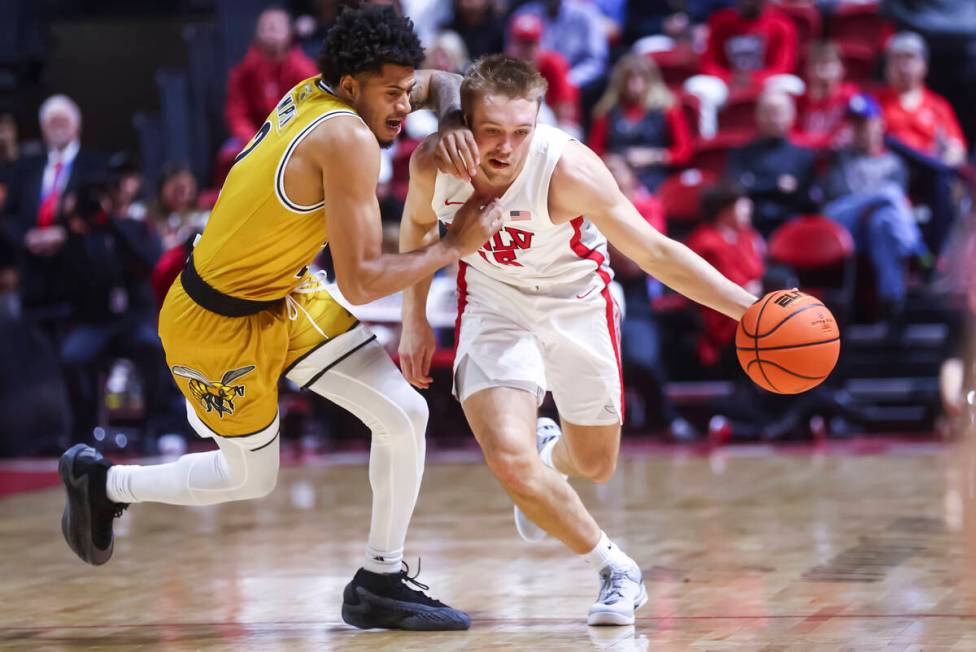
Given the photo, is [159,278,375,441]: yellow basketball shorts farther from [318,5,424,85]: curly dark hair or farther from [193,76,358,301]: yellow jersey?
[318,5,424,85]: curly dark hair

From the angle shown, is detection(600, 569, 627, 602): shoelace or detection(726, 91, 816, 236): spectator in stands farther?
detection(726, 91, 816, 236): spectator in stands

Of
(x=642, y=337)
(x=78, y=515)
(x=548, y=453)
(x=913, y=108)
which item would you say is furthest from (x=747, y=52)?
(x=78, y=515)

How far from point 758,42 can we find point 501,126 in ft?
23.9

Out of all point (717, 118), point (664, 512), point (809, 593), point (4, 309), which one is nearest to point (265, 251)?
point (809, 593)

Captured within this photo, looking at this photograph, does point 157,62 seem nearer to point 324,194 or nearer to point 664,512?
point 664,512

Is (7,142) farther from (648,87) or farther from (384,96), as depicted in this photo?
(384,96)

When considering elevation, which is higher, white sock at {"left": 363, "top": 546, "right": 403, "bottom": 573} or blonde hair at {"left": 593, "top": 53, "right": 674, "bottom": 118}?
blonde hair at {"left": 593, "top": 53, "right": 674, "bottom": 118}

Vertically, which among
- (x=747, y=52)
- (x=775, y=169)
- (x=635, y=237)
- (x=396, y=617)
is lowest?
(x=396, y=617)

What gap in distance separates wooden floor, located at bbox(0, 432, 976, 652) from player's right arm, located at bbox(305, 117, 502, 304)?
102cm

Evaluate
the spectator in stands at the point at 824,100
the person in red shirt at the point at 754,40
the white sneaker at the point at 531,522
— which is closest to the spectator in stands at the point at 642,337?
the spectator in stands at the point at 824,100

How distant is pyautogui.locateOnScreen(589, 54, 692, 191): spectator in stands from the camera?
10141 millimetres

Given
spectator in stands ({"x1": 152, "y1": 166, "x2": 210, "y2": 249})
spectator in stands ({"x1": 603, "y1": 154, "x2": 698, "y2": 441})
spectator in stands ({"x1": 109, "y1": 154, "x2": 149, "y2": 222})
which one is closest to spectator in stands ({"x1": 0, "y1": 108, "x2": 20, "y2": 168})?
spectator in stands ({"x1": 109, "y1": 154, "x2": 149, "y2": 222})

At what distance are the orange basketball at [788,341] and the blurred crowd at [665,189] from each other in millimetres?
4361

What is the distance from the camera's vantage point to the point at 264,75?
34.9 ft
